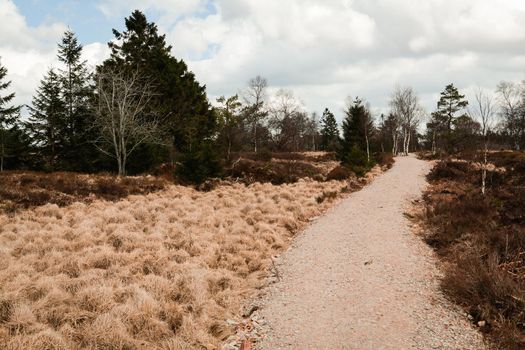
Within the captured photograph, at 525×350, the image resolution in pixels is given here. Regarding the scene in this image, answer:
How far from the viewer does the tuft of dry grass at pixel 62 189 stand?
14328 millimetres

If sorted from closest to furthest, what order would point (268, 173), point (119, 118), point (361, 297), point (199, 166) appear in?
point (361, 297), point (199, 166), point (268, 173), point (119, 118)

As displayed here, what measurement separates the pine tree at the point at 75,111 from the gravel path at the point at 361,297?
21310 millimetres

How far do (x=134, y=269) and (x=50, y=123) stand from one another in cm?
2361

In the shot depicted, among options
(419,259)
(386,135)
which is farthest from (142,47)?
(386,135)

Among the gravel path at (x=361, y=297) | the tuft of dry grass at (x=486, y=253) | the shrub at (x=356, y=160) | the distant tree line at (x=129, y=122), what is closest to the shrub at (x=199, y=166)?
the distant tree line at (x=129, y=122)

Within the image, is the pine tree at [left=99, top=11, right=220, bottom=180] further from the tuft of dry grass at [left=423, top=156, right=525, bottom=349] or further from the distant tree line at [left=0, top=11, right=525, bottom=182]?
the tuft of dry grass at [left=423, top=156, right=525, bottom=349]

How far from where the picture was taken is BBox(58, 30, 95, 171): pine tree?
87.6ft

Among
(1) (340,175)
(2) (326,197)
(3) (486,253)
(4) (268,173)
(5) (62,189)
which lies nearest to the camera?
(3) (486,253)

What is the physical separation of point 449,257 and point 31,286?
29.9ft

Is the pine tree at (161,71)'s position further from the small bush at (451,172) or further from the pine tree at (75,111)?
the small bush at (451,172)

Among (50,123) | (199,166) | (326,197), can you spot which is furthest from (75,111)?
(326,197)

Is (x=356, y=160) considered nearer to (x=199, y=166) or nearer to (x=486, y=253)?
(x=199, y=166)

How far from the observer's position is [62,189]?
1634cm

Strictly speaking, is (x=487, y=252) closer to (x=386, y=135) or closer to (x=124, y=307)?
(x=124, y=307)
